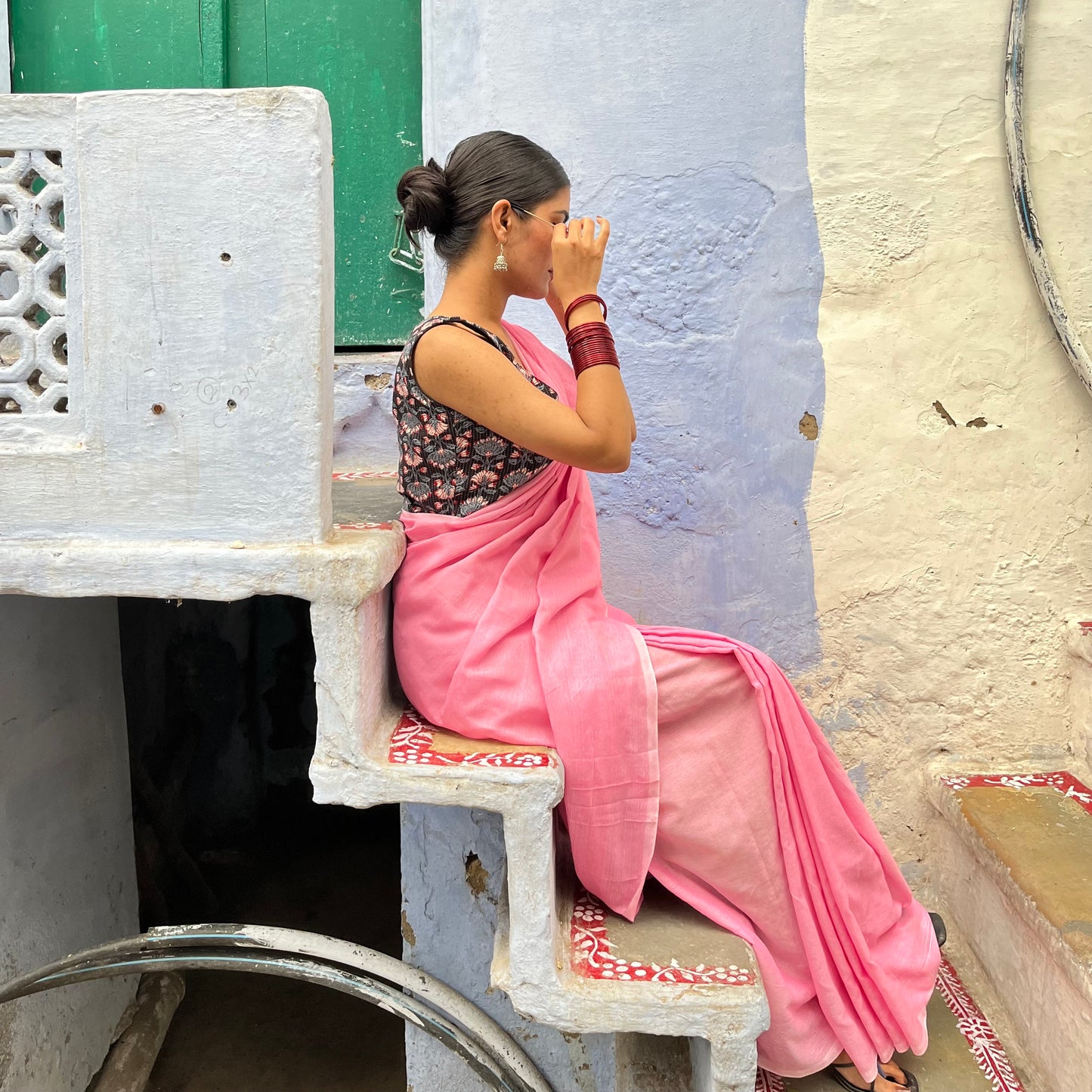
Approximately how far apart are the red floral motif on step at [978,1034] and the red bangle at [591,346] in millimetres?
1587

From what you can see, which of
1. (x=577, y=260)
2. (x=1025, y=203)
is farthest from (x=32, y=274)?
(x=1025, y=203)

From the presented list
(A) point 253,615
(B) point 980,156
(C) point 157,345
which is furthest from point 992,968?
(A) point 253,615

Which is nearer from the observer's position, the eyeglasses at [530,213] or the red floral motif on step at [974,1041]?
the eyeglasses at [530,213]

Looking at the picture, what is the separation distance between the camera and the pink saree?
155 centimetres

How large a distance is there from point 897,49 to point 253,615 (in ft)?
10.3

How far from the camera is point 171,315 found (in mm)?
1467

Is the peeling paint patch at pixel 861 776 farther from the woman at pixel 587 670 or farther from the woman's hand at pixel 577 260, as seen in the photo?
the woman's hand at pixel 577 260

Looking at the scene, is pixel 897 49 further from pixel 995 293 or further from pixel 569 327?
pixel 569 327

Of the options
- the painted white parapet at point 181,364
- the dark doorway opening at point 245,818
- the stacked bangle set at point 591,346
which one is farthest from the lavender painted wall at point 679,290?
the dark doorway opening at point 245,818

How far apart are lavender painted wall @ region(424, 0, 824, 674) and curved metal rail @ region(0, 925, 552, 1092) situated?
1.04 m

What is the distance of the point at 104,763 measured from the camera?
2.99 m

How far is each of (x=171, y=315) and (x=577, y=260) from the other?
0.67m

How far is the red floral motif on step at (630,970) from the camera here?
4.87ft

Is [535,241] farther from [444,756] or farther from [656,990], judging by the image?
[656,990]
